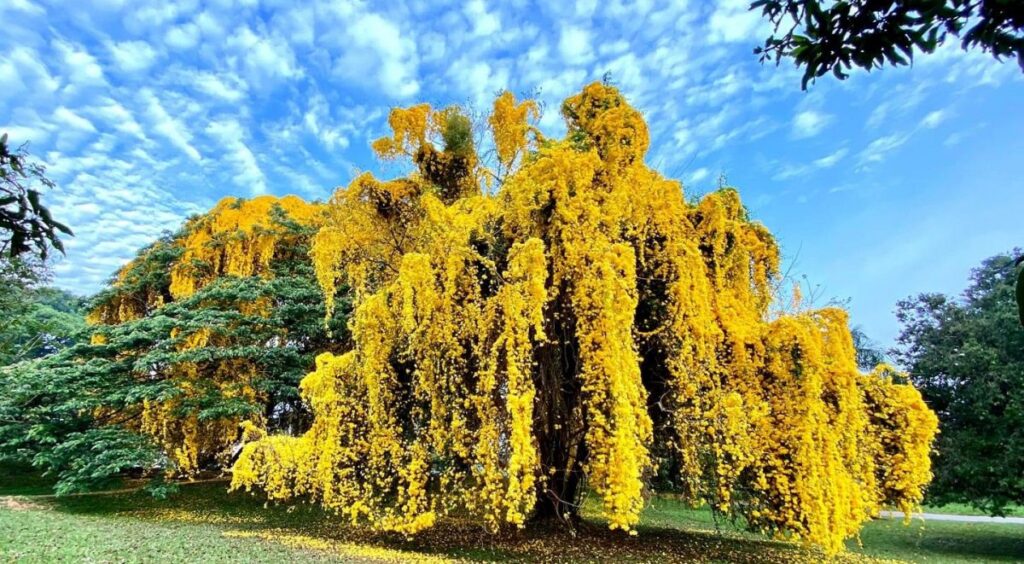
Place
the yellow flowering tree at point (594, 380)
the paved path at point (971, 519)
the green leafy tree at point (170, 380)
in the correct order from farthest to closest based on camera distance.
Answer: the paved path at point (971, 519)
the green leafy tree at point (170, 380)
the yellow flowering tree at point (594, 380)

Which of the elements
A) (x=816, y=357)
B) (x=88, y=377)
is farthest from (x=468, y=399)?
(x=88, y=377)

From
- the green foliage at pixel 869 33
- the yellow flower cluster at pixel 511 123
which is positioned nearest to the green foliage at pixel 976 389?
the yellow flower cluster at pixel 511 123

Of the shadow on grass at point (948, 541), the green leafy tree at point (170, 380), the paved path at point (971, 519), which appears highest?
the green leafy tree at point (170, 380)

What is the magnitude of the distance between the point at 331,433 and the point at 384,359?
1.13 metres

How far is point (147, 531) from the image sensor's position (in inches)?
281

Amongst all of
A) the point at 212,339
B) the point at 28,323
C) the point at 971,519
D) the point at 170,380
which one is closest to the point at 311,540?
the point at 170,380

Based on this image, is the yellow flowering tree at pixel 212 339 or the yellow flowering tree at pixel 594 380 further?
the yellow flowering tree at pixel 212 339

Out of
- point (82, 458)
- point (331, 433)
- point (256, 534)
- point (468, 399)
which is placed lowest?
point (256, 534)

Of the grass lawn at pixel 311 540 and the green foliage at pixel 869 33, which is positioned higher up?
the green foliage at pixel 869 33

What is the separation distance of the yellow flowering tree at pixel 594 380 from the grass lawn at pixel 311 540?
1.84ft

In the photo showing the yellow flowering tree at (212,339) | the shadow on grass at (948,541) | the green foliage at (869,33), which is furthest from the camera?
the yellow flowering tree at (212,339)

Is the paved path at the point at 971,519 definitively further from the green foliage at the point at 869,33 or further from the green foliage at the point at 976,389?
the green foliage at the point at 869,33

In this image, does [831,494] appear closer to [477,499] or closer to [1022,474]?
[477,499]

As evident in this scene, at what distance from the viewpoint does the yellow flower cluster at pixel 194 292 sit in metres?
10.4
